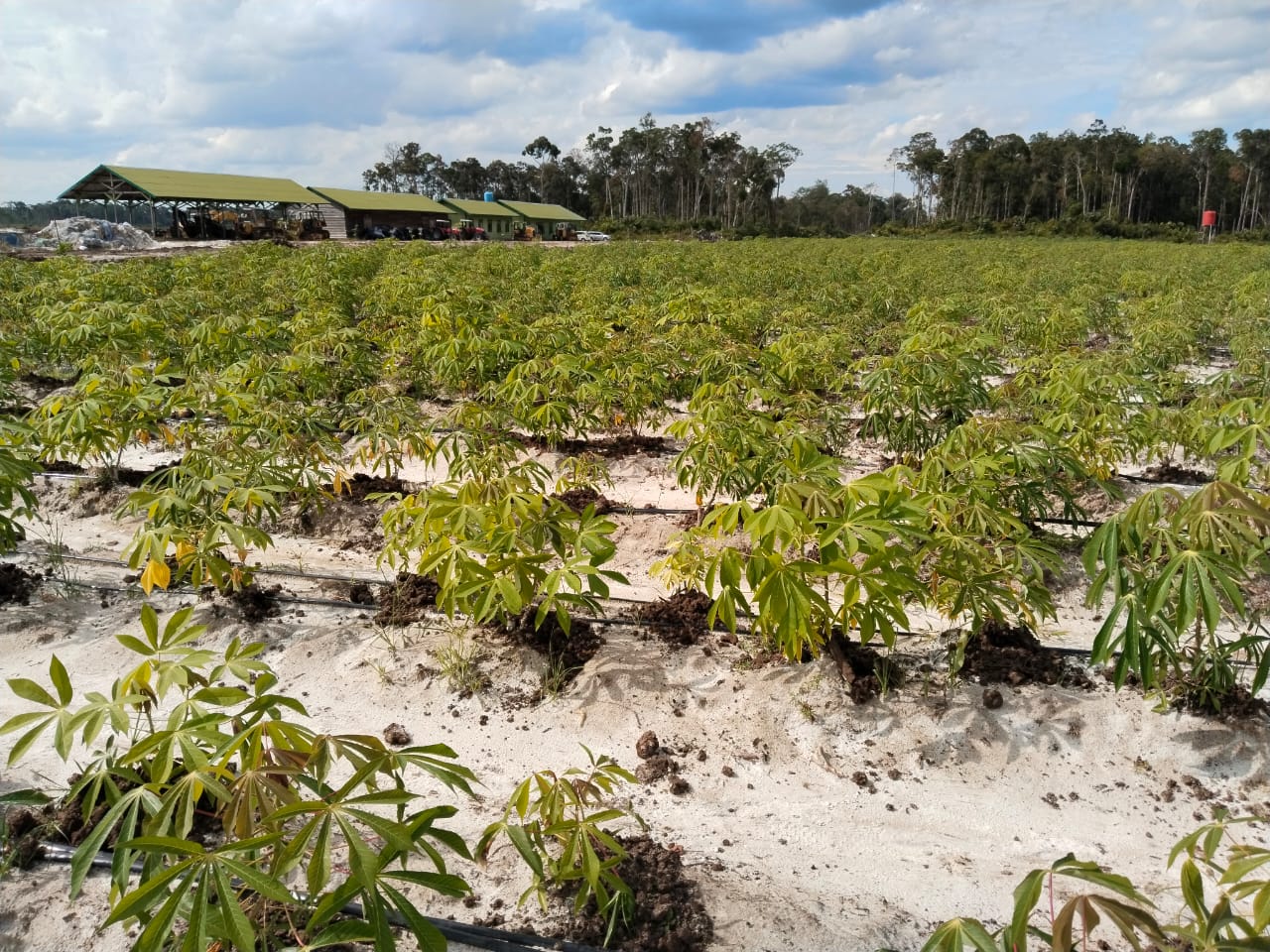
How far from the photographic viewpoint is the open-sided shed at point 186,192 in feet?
96.0

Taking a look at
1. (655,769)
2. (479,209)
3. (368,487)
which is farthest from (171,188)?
(655,769)

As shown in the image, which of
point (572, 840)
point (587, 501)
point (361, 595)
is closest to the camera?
point (572, 840)

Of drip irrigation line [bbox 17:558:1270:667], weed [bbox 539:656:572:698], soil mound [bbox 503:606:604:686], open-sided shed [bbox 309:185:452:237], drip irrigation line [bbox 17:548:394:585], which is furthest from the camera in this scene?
open-sided shed [bbox 309:185:452:237]

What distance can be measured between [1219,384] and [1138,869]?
3823 millimetres

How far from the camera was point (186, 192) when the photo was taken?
29922mm

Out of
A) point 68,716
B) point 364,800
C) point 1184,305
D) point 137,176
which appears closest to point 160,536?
point 68,716

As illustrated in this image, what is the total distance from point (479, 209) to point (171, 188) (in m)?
17.8

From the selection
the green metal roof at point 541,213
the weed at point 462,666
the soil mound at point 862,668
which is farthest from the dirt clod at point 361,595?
the green metal roof at point 541,213

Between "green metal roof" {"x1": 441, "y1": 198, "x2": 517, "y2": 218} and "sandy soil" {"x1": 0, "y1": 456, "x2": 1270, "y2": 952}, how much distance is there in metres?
43.5

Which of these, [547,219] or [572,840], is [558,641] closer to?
[572,840]

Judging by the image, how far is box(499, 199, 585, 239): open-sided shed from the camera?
47.5m

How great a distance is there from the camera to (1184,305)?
927 cm

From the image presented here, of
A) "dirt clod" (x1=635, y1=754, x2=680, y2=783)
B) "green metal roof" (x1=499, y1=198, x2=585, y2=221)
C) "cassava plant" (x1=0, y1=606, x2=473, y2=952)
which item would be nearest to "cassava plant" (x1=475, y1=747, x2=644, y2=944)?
"cassava plant" (x1=0, y1=606, x2=473, y2=952)

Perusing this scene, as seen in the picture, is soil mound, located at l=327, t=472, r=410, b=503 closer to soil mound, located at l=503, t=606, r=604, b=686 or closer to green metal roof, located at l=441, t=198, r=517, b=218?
soil mound, located at l=503, t=606, r=604, b=686
